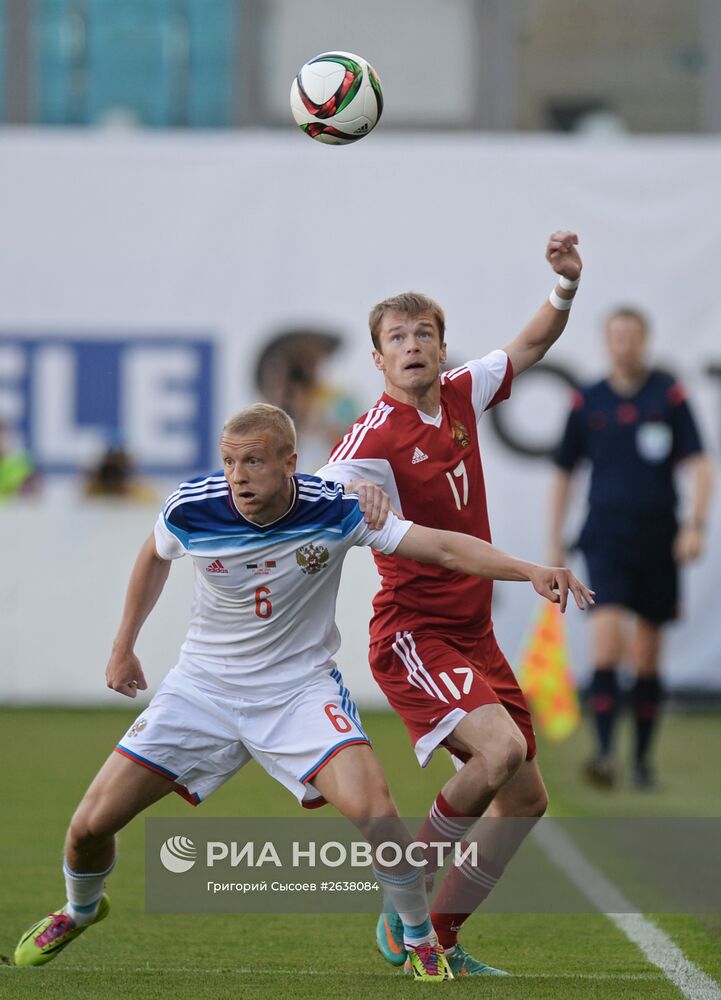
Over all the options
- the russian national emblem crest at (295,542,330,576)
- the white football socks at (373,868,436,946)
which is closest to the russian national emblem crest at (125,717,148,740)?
the russian national emblem crest at (295,542,330,576)

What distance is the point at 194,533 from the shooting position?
17.2 feet

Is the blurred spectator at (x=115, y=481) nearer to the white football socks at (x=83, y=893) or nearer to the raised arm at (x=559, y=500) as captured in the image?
the raised arm at (x=559, y=500)

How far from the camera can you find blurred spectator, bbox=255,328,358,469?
14.1 m

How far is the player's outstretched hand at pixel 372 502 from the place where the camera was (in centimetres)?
518

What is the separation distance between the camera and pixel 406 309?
570 cm

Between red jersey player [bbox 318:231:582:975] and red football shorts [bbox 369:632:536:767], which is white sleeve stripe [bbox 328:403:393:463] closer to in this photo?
red jersey player [bbox 318:231:582:975]

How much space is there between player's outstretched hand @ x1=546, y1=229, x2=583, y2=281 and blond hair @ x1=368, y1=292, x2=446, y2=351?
49 cm

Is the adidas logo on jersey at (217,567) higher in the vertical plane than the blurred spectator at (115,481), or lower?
higher

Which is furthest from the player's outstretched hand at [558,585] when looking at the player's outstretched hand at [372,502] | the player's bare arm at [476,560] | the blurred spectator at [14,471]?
the blurred spectator at [14,471]

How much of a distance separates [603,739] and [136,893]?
374 centimetres

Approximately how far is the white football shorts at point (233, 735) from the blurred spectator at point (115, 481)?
8.59 meters

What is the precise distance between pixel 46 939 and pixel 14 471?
8.92m

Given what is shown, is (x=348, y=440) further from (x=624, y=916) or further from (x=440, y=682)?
(x=624, y=916)

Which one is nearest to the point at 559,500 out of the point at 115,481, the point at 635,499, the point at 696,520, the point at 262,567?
the point at 635,499
